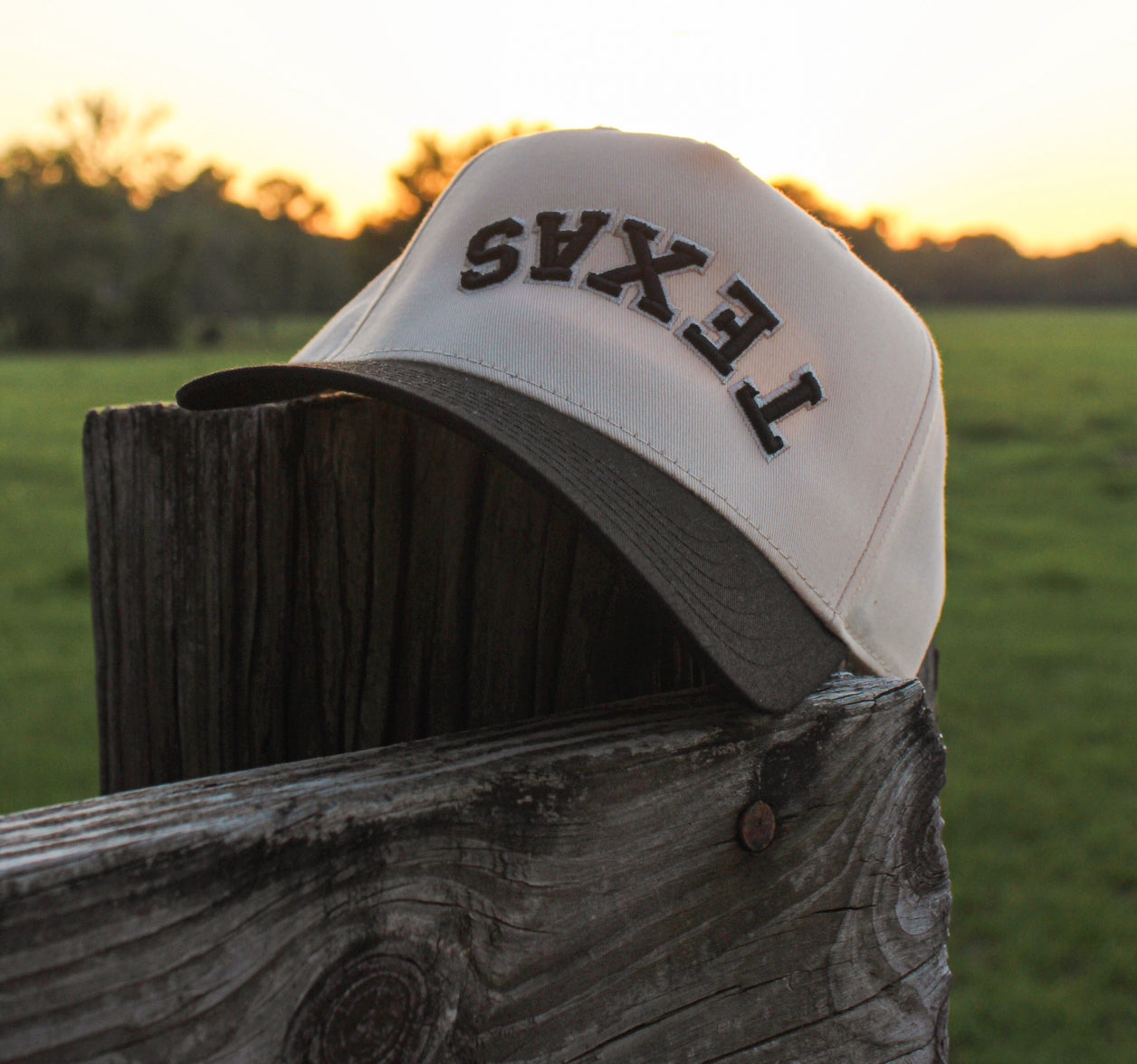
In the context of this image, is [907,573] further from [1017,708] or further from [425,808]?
[1017,708]

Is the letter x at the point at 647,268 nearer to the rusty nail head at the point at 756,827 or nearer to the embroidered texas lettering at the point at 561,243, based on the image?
the embroidered texas lettering at the point at 561,243

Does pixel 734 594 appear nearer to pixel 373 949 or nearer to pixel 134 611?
pixel 373 949

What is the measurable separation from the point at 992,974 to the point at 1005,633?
2834 mm

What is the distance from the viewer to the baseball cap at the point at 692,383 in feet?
2.67

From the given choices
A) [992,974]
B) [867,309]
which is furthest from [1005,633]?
[867,309]

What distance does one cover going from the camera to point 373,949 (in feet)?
2.01

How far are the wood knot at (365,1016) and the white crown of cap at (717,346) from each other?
42 cm

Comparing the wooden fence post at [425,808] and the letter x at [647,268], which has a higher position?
the letter x at [647,268]

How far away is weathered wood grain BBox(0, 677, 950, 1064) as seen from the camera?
54 centimetres

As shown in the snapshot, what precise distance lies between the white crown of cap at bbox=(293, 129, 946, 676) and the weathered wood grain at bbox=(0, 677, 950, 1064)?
0.48 feet

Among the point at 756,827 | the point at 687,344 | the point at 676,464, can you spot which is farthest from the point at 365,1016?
the point at 687,344

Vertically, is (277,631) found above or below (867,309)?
below

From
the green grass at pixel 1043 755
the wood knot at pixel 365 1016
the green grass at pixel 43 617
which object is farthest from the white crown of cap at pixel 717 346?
the green grass at pixel 43 617

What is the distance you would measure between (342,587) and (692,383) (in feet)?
1.11
